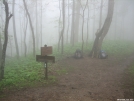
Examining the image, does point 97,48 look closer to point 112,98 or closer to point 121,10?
point 112,98

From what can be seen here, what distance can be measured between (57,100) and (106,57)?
10089 mm

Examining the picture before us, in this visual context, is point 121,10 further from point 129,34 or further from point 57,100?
point 57,100

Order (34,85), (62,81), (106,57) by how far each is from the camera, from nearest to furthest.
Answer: (34,85) < (62,81) < (106,57)

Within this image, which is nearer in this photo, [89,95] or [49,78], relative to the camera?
[89,95]

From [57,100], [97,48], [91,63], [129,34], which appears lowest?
[57,100]

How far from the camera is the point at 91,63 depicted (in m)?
13.2

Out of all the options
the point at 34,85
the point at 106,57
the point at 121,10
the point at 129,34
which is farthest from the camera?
the point at 129,34

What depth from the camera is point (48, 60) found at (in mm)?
8828

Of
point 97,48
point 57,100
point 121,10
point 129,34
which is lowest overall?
point 57,100

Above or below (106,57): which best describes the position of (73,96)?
below

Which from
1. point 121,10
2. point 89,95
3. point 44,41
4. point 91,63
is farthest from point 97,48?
point 44,41

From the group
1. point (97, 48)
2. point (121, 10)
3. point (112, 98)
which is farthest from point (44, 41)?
point (112, 98)

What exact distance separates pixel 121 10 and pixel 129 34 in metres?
17.2

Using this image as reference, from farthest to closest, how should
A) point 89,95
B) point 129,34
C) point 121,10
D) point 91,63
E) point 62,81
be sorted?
point 129,34, point 121,10, point 91,63, point 62,81, point 89,95
